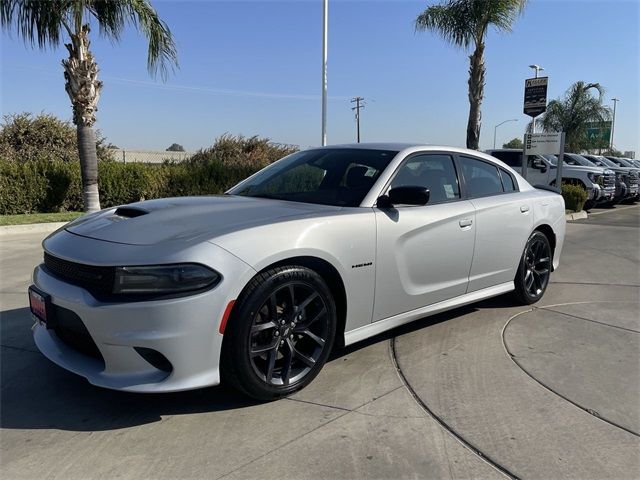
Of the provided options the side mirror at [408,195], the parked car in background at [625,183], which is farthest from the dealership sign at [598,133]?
the side mirror at [408,195]

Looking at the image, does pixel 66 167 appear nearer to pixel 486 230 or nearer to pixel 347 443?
pixel 486 230

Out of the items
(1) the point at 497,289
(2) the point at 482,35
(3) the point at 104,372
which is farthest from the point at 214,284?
(2) the point at 482,35

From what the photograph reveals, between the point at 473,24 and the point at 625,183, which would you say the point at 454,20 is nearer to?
the point at 473,24

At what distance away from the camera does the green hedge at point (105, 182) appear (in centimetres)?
1221

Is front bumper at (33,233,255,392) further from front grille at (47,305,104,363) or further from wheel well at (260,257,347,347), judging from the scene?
wheel well at (260,257,347,347)

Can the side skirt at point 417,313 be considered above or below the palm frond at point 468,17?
below

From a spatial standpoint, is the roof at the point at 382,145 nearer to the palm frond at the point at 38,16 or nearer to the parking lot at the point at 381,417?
the parking lot at the point at 381,417

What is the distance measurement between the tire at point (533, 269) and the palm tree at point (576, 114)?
36.3 meters

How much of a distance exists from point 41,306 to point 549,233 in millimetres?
4767

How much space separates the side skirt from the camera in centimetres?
359

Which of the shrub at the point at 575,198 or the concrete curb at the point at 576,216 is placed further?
the shrub at the point at 575,198

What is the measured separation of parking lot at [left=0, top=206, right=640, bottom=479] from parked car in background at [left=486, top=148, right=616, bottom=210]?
46.0ft

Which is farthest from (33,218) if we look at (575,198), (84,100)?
(575,198)

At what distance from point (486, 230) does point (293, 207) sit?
6.14ft
